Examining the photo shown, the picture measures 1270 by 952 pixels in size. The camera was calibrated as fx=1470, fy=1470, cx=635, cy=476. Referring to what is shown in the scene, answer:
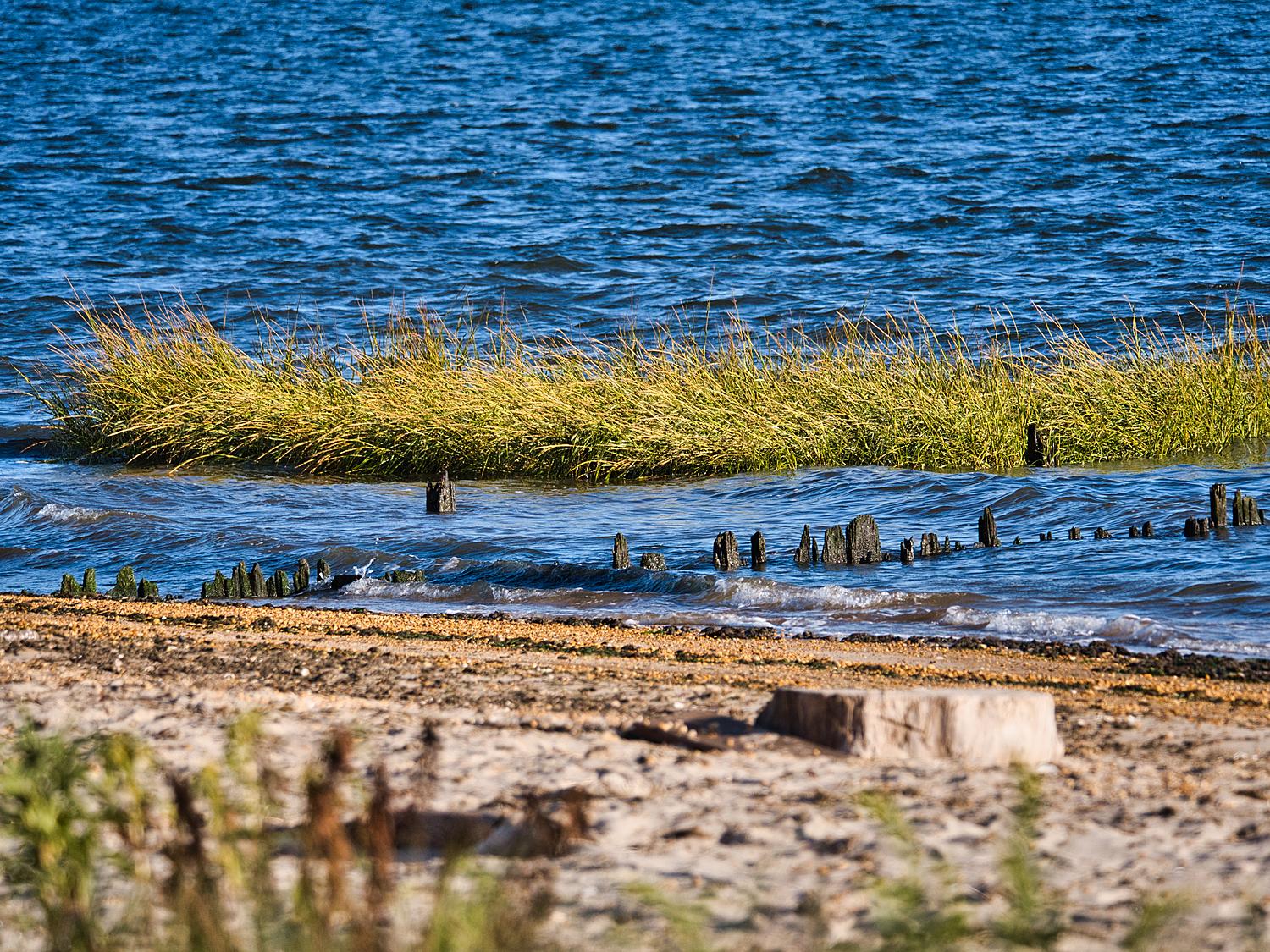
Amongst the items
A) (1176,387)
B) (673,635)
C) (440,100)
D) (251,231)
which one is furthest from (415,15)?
(673,635)

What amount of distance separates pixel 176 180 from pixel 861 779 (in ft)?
114

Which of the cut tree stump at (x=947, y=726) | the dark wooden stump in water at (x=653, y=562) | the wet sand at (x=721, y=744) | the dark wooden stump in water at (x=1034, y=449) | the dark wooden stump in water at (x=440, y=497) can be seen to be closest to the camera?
the wet sand at (x=721, y=744)

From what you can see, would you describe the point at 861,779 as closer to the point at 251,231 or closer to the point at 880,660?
the point at 880,660

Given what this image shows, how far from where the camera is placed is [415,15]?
4850 cm

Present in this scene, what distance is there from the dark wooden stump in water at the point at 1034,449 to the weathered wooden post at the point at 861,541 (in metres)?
4.37

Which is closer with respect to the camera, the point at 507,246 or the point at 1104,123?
the point at 507,246

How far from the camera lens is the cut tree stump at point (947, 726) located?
450 cm

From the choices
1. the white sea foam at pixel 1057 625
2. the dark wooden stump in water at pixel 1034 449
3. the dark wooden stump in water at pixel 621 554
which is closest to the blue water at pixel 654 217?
the white sea foam at pixel 1057 625

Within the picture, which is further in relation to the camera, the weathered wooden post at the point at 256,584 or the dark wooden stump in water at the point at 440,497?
the dark wooden stump in water at the point at 440,497

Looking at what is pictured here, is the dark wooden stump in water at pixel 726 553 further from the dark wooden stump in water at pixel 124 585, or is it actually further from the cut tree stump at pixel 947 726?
the cut tree stump at pixel 947 726

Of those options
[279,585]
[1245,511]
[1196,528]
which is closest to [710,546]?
[279,585]

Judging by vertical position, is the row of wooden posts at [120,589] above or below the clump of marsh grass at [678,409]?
below

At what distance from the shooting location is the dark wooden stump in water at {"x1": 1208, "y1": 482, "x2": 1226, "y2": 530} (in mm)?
10537

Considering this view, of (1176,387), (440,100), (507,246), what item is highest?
(440,100)
